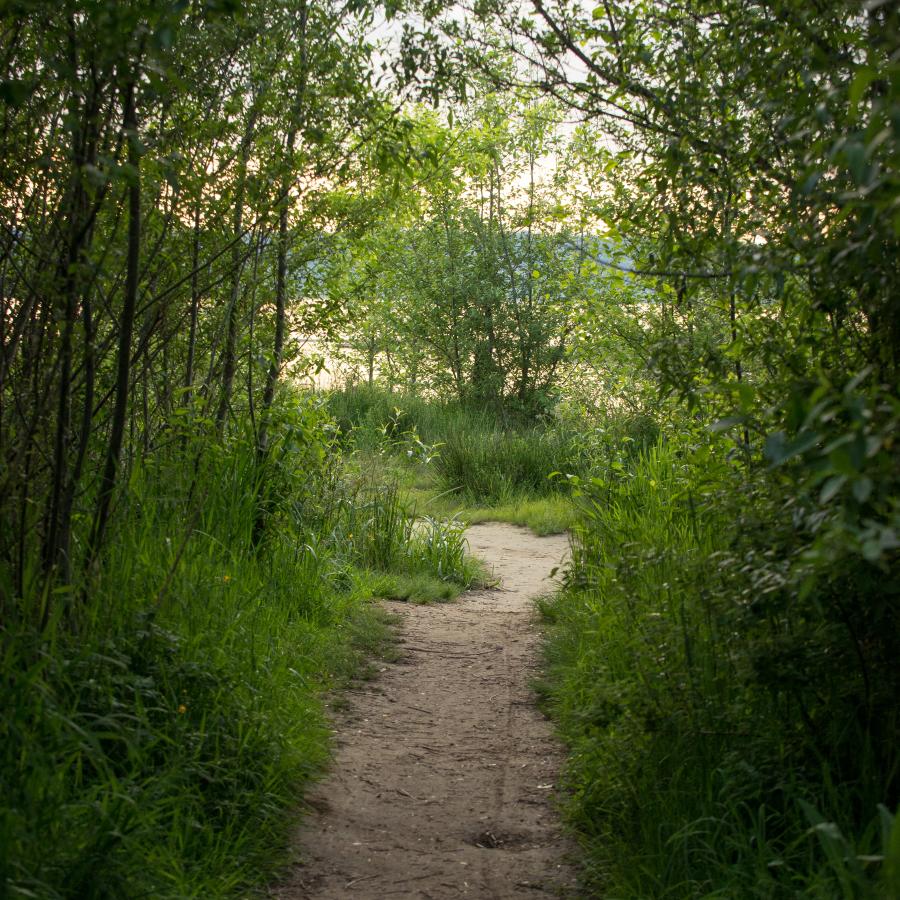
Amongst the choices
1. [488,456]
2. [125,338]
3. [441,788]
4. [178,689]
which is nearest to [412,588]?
[441,788]

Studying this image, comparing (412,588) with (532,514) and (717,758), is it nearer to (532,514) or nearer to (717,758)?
(532,514)

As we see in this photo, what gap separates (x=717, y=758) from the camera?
345 centimetres

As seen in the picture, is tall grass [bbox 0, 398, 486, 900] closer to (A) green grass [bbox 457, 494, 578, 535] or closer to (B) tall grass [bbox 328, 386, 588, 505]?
(A) green grass [bbox 457, 494, 578, 535]

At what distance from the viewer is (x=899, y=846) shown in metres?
1.56

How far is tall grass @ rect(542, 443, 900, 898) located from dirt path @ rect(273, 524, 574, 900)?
0.22m

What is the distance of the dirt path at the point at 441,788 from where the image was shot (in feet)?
11.2

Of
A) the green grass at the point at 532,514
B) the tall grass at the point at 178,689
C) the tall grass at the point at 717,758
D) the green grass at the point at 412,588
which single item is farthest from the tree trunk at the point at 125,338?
the green grass at the point at 532,514

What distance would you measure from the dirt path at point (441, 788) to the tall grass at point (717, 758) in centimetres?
22

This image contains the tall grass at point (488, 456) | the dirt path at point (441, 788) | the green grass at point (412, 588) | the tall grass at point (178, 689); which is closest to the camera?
the tall grass at point (178, 689)

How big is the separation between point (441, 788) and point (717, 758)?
1.22 metres

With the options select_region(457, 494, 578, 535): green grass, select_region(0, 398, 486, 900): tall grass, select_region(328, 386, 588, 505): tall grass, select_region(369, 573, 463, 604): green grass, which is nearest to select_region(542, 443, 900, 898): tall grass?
select_region(0, 398, 486, 900): tall grass

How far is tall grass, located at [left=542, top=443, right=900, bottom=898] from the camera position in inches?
115

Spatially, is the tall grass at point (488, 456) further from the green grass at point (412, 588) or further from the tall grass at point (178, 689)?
the tall grass at point (178, 689)

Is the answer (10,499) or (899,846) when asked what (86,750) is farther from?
(899,846)
